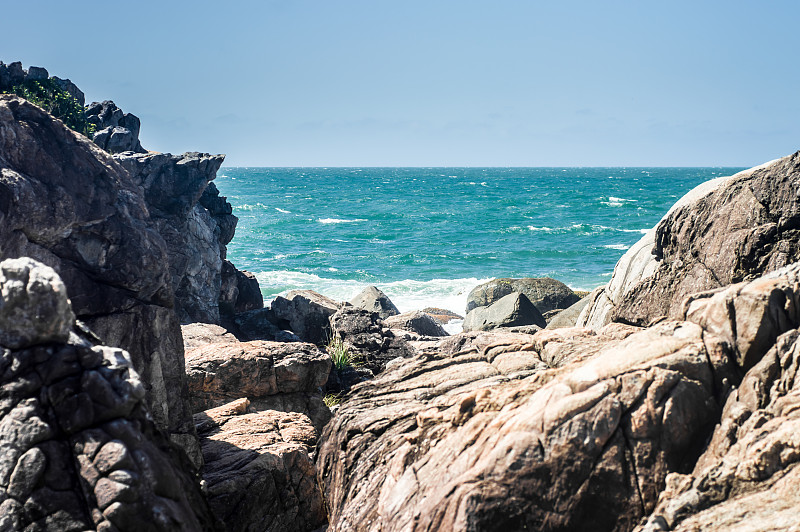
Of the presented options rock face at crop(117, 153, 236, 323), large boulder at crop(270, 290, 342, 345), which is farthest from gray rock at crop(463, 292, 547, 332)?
rock face at crop(117, 153, 236, 323)

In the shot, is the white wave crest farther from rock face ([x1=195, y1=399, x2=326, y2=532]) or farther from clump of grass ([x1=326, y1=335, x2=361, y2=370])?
rock face ([x1=195, y1=399, x2=326, y2=532])

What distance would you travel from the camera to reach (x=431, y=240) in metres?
70.6

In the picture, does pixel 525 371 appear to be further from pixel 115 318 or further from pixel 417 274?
pixel 417 274

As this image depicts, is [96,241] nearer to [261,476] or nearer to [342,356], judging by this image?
[261,476]

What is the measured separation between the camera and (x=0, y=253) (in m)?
8.15

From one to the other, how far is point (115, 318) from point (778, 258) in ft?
31.3

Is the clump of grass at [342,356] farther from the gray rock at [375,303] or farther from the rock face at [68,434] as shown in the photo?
the rock face at [68,434]

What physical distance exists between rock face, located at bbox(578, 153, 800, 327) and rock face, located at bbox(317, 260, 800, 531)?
3311 mm

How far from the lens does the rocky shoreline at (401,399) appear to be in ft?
16.1

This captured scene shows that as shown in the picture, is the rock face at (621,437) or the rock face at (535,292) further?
the rock face at (535,292)

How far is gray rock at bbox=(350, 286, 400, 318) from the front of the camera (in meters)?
30.0

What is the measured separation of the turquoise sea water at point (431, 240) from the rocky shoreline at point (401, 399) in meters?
27.1

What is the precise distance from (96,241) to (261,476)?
420 centimetres

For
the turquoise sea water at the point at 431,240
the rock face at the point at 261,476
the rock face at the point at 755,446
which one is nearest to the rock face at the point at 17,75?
the turquoise sea water at the point at 431,240
